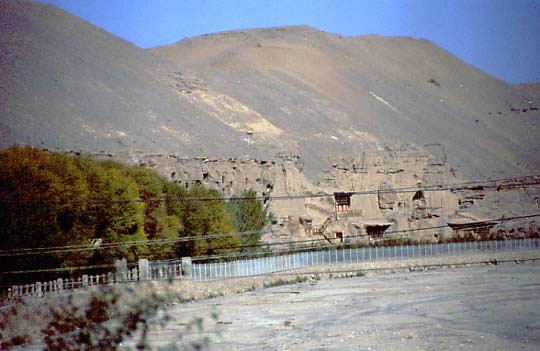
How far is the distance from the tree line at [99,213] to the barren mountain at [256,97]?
20.0 metres

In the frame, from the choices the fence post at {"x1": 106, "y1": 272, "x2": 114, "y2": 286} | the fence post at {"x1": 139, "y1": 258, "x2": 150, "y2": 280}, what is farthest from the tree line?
the fence post at {"x1": 106, "y1": 272, "x2": 114, "y2": 286}

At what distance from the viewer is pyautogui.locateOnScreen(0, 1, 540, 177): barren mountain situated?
77250mm

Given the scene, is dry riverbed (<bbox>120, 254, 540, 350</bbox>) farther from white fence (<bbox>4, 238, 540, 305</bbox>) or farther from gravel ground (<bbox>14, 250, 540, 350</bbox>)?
white fence (<bbox>4, 238, 540, 305</bbox>)

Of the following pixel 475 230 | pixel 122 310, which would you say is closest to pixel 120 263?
pixel 122 310

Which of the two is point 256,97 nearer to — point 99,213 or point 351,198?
point 351,198

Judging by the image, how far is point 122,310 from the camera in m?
31.9

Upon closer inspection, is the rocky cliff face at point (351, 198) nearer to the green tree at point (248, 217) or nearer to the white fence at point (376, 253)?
the white fence at point (376, 253)

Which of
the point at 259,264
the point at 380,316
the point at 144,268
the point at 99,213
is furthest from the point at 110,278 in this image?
the point at 259,264

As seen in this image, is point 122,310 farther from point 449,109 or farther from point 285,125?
point 449,109

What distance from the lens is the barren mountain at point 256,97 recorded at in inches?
3041

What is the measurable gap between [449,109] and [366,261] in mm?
100189

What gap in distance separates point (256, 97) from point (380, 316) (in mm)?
Answer: 88667

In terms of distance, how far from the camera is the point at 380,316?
3127 cm

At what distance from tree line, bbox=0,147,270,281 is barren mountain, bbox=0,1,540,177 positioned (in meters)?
20.0
